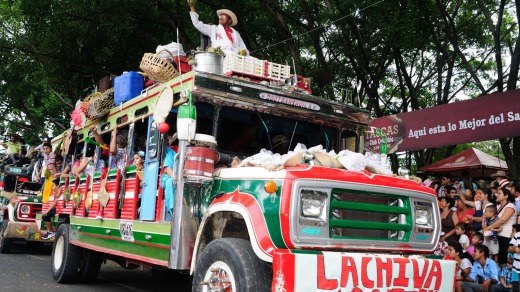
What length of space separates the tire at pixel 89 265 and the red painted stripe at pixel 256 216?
4429 mm

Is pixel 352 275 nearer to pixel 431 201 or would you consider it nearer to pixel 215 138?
pixel 431 201

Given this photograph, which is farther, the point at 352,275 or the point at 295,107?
the point at 295,107

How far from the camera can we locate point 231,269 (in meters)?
4.41

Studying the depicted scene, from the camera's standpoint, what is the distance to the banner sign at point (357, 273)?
13.2 feet

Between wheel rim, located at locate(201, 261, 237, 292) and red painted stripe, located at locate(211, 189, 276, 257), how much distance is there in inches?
14.6

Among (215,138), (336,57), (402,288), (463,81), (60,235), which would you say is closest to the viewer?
(402,288)

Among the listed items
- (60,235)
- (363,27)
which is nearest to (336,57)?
(363,27)

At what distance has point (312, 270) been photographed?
13.4 feet

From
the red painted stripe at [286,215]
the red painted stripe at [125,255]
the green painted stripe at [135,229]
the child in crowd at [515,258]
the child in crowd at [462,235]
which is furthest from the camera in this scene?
the child in crowd at [462,235]

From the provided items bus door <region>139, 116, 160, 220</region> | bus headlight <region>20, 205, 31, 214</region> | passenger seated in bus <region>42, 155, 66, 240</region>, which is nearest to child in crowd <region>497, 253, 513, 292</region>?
bus door <region>139, 116, 160, 220</region>

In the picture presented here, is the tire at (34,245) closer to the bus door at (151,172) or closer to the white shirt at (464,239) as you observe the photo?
the bus door at (151,172)

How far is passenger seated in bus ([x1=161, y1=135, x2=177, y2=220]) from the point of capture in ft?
18.3

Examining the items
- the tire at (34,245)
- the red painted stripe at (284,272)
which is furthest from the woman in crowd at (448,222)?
the tire at (34,245)

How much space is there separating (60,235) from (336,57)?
11125 mm
